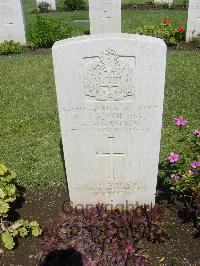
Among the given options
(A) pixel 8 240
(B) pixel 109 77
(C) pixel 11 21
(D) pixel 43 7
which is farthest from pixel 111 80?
(D) pixel 43 7

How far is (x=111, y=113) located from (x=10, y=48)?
832 cm

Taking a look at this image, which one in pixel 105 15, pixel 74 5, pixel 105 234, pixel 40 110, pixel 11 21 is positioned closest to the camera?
pixel 105 234

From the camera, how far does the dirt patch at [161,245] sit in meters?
3.73

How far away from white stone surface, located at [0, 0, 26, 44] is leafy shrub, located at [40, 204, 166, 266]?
873 cm

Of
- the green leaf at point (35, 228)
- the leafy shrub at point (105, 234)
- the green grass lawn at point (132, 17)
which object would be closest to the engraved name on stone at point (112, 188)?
the leafy shrub at point (105, 234)

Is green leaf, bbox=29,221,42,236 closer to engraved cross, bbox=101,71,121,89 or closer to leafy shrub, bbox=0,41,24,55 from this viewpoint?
engraved cross, bbox=101,71,121,89

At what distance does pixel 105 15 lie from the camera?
37.8 feet

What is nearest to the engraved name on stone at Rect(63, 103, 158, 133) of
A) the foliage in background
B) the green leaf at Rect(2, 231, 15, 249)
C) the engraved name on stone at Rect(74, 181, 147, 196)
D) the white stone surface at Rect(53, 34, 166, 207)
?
the white stone surface at Rect(53, 34, 166, 207)

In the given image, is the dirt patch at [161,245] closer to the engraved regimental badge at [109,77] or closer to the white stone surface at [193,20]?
the engraved regimental badge at [109,77]

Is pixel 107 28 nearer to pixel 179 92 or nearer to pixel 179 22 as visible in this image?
pixel 179 22

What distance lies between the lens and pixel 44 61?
33.3 feet

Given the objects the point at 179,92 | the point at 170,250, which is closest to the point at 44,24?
the point at 179,92

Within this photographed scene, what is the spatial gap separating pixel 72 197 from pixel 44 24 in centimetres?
825

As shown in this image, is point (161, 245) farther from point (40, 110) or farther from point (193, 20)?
point (193, 20)
